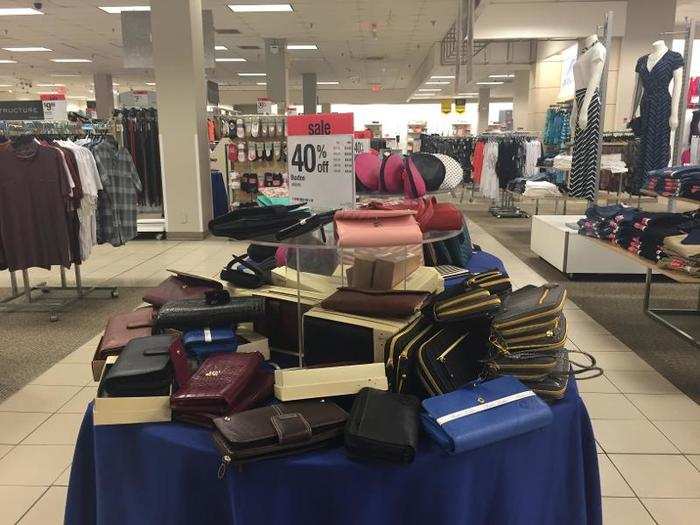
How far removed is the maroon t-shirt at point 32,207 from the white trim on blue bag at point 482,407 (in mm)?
3894

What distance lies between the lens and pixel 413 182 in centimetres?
225

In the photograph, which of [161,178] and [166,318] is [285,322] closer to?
[166,318]

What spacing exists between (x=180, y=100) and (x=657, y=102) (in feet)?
19.0

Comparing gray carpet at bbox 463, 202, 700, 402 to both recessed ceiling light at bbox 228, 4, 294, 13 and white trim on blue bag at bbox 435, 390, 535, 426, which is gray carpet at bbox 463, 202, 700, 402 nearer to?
white trim on blue bag at bbox 435, 390, 535, 426

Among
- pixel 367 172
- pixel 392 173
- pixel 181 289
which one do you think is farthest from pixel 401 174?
pixel 181 289

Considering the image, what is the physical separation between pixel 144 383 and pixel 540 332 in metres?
1.00

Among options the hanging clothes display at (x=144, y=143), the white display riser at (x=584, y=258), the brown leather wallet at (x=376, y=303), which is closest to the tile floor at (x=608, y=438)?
the brown leather wallet at (x=376, y=303)

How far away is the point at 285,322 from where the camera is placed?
186 cm

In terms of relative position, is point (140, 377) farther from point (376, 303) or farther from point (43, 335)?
point (43, 335)

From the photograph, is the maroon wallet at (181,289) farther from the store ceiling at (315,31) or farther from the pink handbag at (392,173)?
the store ceiling at (315,31)

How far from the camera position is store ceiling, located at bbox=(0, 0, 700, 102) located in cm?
1073

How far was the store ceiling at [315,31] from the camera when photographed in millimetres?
10734

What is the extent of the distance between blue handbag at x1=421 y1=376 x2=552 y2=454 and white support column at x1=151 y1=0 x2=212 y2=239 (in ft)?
23.8

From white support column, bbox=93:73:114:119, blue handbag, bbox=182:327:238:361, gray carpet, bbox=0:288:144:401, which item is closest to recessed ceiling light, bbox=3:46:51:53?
white support column, bbox=93:73:114:119
